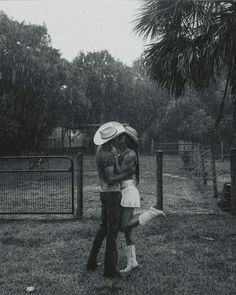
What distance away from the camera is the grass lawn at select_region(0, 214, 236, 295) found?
3.96m

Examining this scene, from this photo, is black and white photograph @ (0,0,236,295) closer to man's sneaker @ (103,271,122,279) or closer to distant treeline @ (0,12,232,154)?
man's sneaker @ (103,271,122,279)

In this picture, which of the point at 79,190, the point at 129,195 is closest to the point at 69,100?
the point at 79,190

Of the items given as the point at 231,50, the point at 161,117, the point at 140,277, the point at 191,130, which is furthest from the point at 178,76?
the point at 161,117

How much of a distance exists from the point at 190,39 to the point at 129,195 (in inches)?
193

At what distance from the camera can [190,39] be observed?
8281mm

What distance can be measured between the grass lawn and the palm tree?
6.03 ft

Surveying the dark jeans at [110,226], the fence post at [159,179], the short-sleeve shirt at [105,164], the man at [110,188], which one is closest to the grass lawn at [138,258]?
the dark jeans at [110,226]

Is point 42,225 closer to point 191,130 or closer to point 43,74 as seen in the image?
point 43,74

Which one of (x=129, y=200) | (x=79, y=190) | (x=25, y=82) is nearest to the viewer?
(x=129, y=200)

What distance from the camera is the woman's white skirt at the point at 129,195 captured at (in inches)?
177

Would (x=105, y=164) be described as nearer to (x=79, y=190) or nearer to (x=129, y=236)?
(x=129, y=236)

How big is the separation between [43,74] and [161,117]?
15764 mm

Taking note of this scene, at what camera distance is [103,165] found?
14.4 ft

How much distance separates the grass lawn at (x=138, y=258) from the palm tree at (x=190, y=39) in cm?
184
